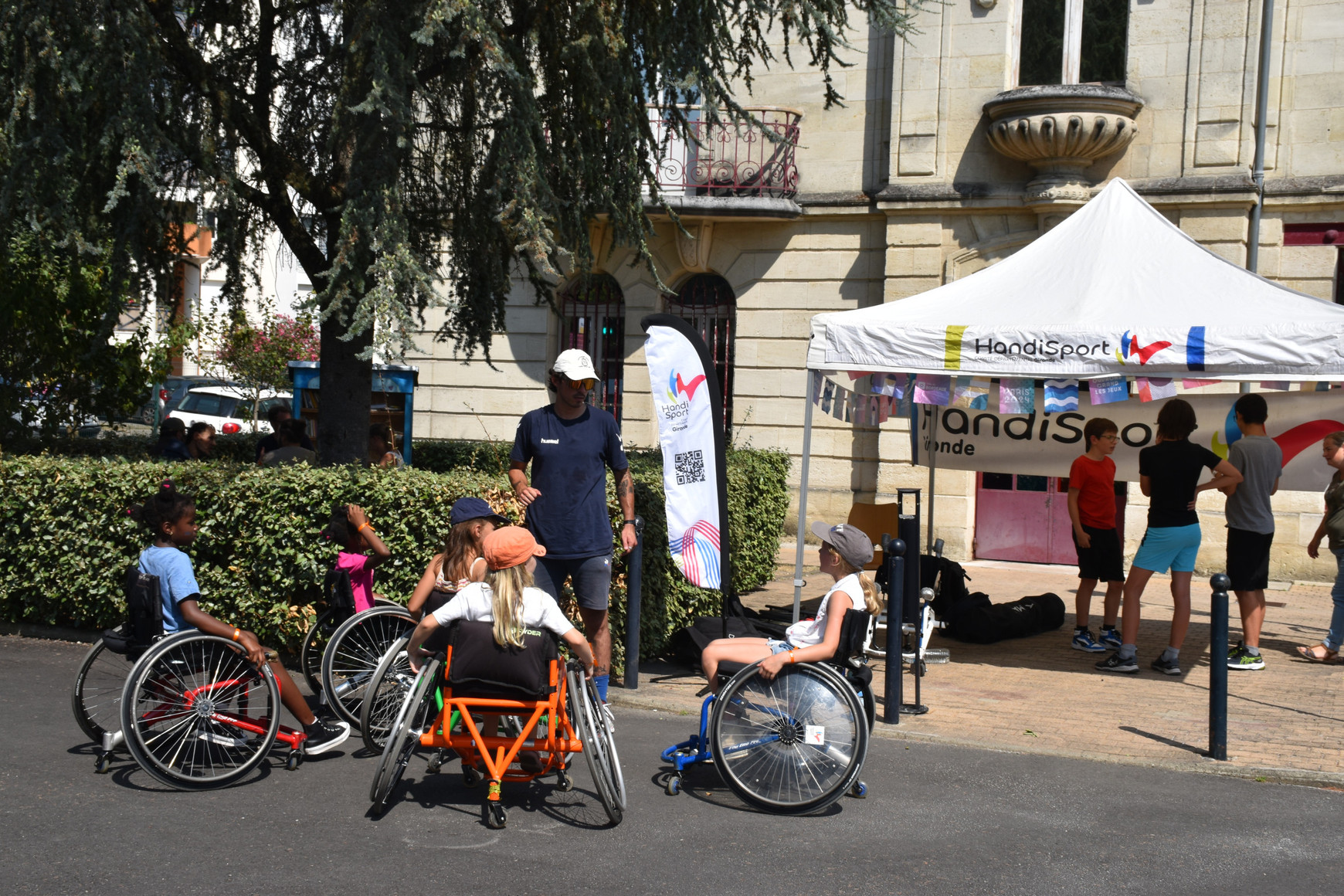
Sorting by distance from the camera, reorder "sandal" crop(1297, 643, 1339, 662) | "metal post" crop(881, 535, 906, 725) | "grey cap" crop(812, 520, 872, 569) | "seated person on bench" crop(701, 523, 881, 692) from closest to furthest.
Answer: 1. "seated person on bench" crop(701, 523, 881, 692)
2. "grey cap" crop(812, 520, 872, 569)
3. "metal post" crop(881, 535, 906, 725)
4. "sandal" crop(1297, 643, 1339, 662)

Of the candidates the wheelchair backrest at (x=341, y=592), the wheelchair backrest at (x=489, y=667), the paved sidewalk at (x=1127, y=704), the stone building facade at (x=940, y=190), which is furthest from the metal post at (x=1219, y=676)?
the stone building facade at (x=940, y=190)

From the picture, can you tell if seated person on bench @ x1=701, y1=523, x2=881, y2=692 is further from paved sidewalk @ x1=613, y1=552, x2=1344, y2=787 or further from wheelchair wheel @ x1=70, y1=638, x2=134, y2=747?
wheelchair wheel @ x1=70, y1=638, x2=134, y2=747

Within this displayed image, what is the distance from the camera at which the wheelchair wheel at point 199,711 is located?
5.09 m

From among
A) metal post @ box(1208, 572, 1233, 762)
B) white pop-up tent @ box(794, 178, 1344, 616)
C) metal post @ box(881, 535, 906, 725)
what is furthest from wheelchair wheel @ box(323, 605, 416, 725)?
metal post @ box(1208, 572, 1233, 762)

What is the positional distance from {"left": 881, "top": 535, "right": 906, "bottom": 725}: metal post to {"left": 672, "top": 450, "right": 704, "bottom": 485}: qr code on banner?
4.45ft

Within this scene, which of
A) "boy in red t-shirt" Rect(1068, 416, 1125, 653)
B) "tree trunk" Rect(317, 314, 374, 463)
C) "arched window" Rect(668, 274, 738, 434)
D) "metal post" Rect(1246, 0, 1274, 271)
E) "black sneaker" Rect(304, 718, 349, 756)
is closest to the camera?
"black sneaker" Rect(304, 718, 349, 756)

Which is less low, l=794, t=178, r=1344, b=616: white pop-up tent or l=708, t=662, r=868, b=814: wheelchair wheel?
l=794, t=178, r=1344, b=616: white pop-up tent

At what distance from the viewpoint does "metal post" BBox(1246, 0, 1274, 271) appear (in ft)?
41.9

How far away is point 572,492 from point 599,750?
191cm

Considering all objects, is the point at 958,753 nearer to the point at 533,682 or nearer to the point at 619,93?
the point at 533,682

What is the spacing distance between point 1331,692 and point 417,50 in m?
7.62

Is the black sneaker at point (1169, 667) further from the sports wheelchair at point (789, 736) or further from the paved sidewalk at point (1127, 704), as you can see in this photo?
the sports wheelchair at point (789, 736)

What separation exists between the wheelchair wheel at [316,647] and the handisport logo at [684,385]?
97.8 inches

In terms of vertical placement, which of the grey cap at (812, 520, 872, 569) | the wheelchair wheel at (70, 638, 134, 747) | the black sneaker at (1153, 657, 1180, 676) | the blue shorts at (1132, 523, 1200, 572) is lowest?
the black sneaker at (1153, 657, 1180, 676)
